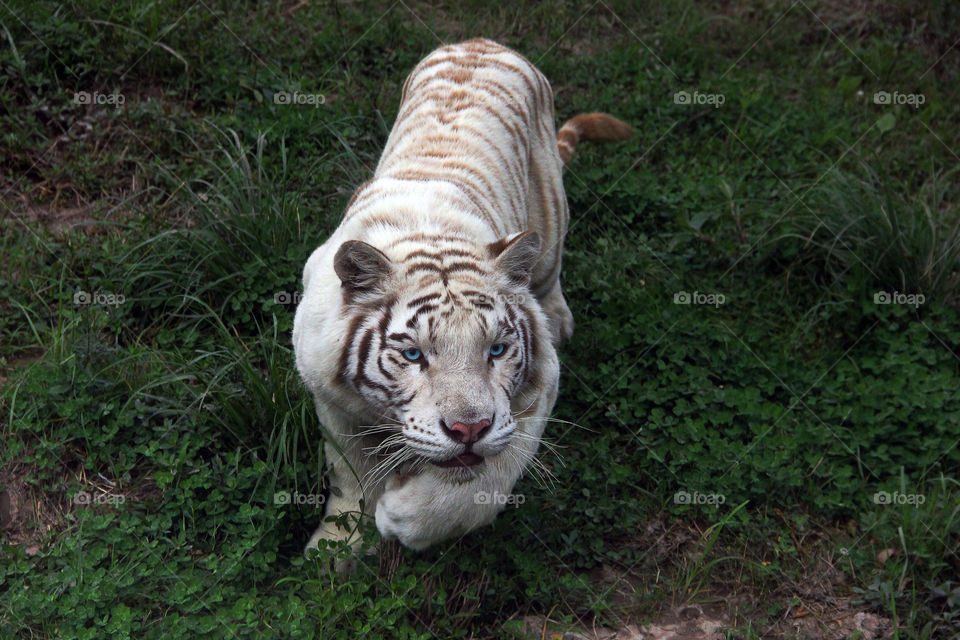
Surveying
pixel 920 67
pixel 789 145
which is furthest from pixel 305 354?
pixel 920 67

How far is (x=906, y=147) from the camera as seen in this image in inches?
245

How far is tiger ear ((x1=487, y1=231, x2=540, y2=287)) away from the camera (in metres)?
3.14

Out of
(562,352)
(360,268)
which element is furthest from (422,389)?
(562,352)

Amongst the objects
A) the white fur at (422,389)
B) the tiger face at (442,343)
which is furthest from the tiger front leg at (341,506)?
the tiger face at (442,343)

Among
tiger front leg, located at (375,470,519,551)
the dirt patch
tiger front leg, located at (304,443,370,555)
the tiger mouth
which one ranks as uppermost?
the tiger mouth

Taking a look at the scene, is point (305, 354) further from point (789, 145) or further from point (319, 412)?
point (789, 145)

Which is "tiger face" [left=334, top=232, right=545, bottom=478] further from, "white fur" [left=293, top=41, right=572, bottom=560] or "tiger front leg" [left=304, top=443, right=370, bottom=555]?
"tiger front leg" [left=304, top=443, right=370, bottom=555]

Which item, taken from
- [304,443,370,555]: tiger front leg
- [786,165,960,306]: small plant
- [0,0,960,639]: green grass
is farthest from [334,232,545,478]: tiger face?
[786,165,960,306]: small plant

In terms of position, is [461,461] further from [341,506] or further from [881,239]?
[881,239]

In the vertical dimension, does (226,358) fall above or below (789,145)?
below

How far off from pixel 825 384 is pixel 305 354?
9.01ft

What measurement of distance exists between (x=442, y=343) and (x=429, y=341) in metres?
0.05

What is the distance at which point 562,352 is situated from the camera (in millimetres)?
4691

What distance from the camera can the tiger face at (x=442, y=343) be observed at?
2.86 metres
